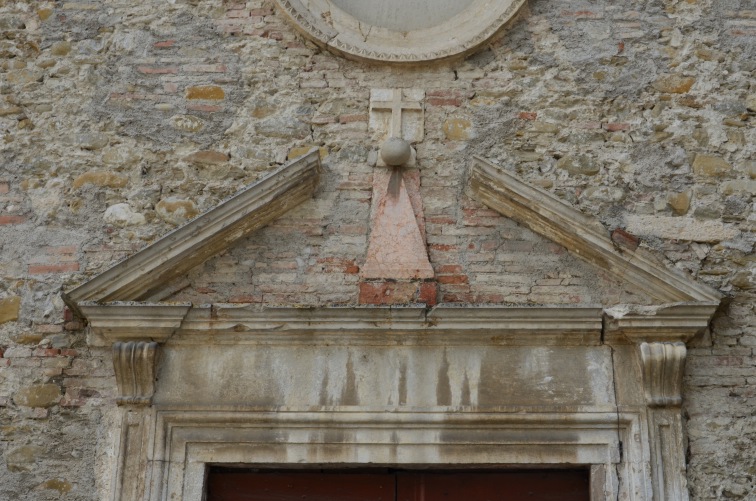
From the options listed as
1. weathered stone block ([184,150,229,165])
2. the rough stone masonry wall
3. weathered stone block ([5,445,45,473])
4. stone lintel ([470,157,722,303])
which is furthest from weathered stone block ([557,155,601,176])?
weathered stone block ([5,445,45,473])

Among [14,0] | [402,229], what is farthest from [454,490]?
[14,0]

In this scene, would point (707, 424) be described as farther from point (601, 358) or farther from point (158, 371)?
point (158, 371)

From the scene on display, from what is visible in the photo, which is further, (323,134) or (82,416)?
(323,134)

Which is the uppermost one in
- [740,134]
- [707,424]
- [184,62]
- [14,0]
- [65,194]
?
[14,0]

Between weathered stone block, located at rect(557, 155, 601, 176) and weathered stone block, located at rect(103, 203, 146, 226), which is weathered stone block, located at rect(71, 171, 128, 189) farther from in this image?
weathered stone block, located at rect(557, 155, 601, 176)

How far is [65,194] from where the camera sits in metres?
5.60

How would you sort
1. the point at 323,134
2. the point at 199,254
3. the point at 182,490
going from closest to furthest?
the point at 182,490 → the point at 199,254 → the point at 323,134

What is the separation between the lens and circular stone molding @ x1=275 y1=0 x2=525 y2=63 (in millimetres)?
5852

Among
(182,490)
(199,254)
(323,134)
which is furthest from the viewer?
(323,134)

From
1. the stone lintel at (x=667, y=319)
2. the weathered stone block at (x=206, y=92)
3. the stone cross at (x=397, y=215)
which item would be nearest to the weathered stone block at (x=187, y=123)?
the weathered stone block at (x=206, y=92)

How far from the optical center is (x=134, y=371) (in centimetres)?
514

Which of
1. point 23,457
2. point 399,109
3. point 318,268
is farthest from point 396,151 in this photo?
point 23,457

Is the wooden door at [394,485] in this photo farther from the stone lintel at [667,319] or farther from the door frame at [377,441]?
the stone lintel at [667,319]

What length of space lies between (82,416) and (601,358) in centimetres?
224
